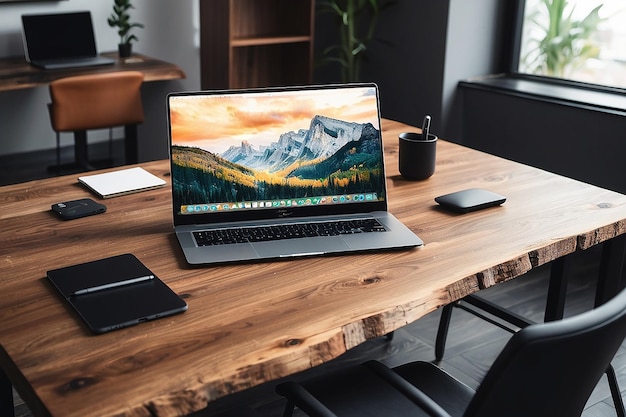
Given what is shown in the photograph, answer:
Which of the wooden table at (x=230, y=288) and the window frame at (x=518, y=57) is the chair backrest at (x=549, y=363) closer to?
the wooden table at (x=230, y=288)

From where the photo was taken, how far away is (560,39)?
148 inches

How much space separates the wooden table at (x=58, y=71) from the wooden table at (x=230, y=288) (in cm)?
187

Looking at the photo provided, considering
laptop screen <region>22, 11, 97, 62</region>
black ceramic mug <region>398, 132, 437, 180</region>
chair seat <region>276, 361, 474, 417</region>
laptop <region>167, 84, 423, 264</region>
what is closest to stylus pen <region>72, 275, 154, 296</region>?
laptop <region>167, 84, 423, 264</region>

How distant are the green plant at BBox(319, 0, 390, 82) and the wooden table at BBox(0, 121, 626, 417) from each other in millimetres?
2128

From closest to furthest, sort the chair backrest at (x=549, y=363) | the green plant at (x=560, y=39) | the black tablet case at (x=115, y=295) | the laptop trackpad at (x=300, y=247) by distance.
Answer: the chair backrest at (x=549, y=363) → the black tablet case at (x=115, y=295) → the laptop trackpad at (x=300, y=247) → the green plant at (x=560, y=39)

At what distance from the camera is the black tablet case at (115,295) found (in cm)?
130

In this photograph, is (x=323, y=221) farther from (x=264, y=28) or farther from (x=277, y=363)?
(x=264, y=28)

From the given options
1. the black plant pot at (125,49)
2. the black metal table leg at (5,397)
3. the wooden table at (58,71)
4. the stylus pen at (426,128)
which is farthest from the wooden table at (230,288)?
the black plant pot at (125,49)

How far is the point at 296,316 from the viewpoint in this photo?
1.34 metres

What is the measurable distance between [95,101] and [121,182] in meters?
1.95

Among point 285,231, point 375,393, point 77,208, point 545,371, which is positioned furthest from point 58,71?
point 545,371

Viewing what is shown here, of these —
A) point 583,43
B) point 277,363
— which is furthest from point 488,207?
point 583,43

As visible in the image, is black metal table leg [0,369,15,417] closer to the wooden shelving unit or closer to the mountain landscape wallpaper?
the mountain landscape wallpaper

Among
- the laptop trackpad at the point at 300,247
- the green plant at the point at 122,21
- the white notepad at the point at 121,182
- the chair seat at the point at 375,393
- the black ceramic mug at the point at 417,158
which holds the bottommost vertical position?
the chair seat at the point at 375,393
